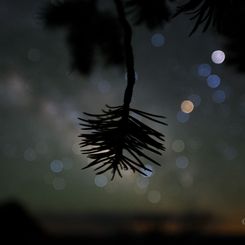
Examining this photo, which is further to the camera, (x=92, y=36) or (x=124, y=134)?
(x=92, y=36)

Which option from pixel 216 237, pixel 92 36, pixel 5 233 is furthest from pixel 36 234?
pixel 216 237

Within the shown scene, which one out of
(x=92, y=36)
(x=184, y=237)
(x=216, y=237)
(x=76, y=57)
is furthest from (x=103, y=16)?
(x=216, y=237)

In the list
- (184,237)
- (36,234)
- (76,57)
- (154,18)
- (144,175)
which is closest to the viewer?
(144,175)

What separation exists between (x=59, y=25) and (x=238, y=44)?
0.71 meters

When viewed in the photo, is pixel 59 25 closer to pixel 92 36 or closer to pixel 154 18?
pixel 92 36

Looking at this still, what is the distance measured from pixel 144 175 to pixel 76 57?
2.80 feet

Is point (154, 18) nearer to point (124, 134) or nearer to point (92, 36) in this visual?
point (92, 36)

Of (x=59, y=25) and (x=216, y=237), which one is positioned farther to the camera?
(x=216, y=237)

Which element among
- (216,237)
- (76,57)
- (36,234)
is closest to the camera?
(76,57)

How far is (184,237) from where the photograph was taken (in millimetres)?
24531

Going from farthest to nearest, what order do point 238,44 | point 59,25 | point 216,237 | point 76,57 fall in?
point 216,237 < point 76,57 < point 59,25 < point 238,44

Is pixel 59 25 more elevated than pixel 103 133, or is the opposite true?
pixel 59 25

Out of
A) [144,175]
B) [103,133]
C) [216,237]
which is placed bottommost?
[144,175]

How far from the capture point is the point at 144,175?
40.9 inches
